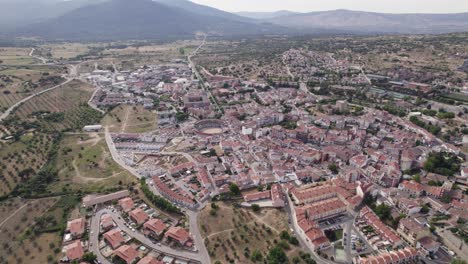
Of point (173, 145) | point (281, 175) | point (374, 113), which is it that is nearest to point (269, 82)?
point (374, 113)

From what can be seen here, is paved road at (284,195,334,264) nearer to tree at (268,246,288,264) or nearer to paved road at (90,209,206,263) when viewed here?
tree at (268,246,288,264)

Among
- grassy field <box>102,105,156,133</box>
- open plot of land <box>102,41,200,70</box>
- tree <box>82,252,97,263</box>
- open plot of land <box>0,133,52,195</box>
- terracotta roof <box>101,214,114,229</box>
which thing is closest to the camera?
tree <box>82,252,97,263</box>

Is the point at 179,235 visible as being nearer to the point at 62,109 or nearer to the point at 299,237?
the point at 299,237

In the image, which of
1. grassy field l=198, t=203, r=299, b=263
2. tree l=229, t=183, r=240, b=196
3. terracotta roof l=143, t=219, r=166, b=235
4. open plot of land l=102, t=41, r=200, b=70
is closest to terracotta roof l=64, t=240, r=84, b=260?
terracotta roof l=143, t=219, r=166, b=235

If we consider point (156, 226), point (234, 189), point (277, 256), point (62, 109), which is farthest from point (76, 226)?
point (62, 109)

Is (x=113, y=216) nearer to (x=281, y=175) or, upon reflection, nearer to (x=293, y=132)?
(x=281, y=175)

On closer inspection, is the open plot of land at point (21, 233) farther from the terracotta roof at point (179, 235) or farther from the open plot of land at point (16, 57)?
the open plot of land at point (16, 57)
